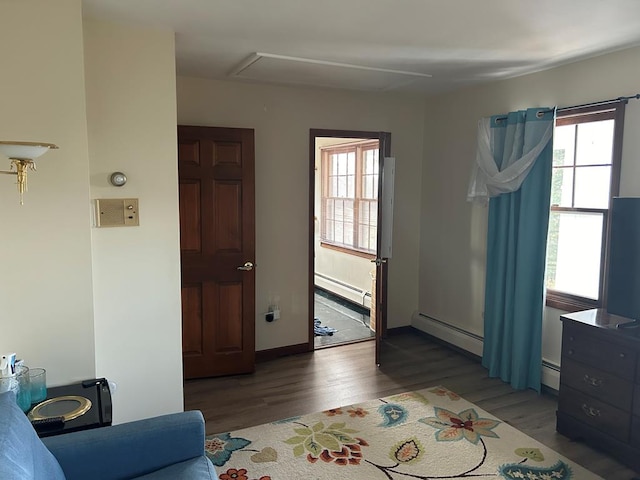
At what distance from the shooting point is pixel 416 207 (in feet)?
16.6

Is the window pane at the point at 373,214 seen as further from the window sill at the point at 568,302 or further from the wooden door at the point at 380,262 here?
the window sill at the point at 568,302

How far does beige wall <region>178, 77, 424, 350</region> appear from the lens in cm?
406

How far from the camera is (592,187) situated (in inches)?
136

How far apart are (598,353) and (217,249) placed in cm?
272

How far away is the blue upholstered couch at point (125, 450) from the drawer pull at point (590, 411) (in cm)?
221

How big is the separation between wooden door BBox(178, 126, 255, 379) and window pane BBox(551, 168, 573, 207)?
90.7 inches

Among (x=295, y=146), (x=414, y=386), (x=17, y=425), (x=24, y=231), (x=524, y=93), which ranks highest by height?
(x=524, y=93)

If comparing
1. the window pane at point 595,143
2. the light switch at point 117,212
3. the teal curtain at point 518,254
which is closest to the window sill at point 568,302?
the teal curtain at point 518,254

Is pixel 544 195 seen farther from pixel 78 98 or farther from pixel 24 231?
pixel 24 231

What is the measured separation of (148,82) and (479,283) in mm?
3150

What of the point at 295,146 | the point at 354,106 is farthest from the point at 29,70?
the point at 354,106

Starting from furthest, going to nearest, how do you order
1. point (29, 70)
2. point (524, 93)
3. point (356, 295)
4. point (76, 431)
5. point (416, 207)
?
point (356, 295) → point (416, 207) → point (524, 93) → point (29, 70) → point (76, 431)

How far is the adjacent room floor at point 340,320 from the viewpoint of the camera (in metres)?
4.98

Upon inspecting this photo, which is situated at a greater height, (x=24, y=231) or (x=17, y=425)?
(x=24, y=231)
